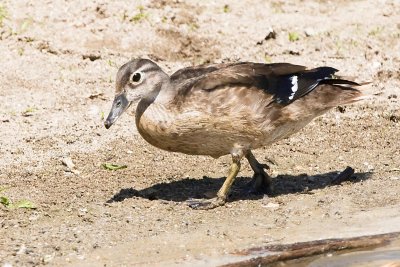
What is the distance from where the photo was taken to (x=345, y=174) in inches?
368

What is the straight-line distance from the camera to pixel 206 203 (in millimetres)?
8758

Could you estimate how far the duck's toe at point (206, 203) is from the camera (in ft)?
28.6

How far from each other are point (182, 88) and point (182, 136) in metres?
0.45

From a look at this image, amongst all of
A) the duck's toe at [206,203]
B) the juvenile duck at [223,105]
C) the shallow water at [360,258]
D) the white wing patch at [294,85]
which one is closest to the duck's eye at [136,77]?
the juvenile duck at [223,105]

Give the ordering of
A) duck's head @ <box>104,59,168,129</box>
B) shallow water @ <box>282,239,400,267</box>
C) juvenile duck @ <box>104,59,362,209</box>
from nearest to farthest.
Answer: shallow water @ <box>282,239,400,267</box>, juvenile duck @ <box>104,59,362,209</box>, duck's head @ <box>104,59,168,129</box>

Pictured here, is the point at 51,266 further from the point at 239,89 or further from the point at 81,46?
the point at 81,46

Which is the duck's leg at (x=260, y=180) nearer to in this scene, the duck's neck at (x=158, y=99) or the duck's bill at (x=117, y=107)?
the duck's neck at (x=158, y=99)

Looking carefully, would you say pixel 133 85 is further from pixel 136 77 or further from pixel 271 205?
pixel 271 205

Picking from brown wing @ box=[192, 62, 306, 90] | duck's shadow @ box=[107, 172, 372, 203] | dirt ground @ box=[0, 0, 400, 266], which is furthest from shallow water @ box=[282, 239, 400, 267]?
brown wing @ box=[192, 62, 306, 90]

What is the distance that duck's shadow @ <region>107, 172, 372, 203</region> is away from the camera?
29.6 feet

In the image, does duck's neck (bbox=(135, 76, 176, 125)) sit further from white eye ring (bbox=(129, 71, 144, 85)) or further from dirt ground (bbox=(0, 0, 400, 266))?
dirt ground (bbox=(0, 0, 400, 266))

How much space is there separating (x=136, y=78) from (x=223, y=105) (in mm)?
802

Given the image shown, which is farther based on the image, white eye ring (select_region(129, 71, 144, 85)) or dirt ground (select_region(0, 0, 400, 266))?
white eye ring (select_region(129, 71, 144, 85))

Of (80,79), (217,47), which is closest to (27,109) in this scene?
(80,79)
